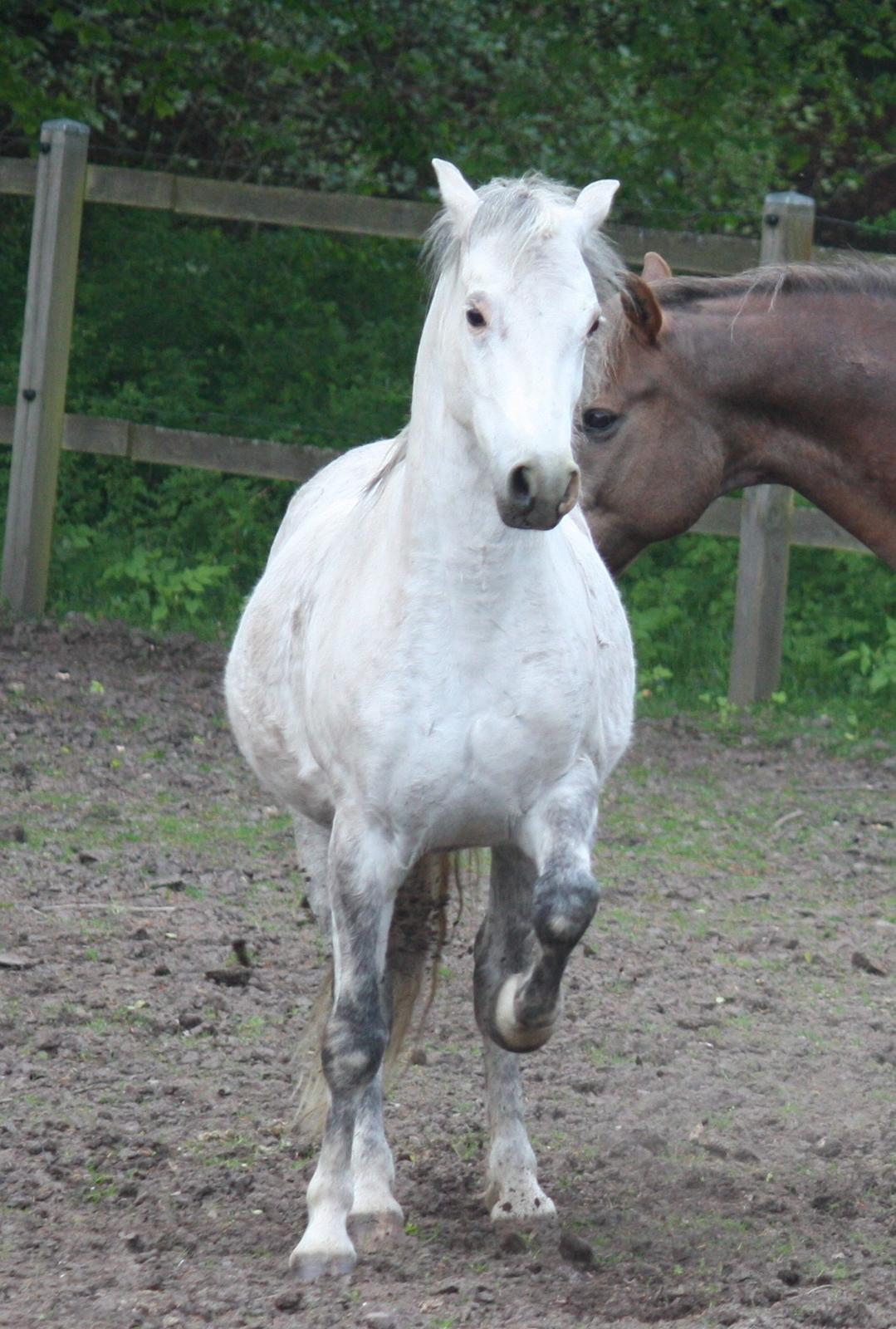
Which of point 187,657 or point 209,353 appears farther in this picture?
point 209,353

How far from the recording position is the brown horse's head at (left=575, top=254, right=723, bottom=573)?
12.8 feet

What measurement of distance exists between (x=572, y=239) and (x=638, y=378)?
1370 mm

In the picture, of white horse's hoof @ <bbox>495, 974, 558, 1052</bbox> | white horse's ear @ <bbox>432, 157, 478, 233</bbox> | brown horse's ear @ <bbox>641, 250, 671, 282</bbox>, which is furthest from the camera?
brown horse's ear @ <bbox>641, 250, 671, 282</bbox>

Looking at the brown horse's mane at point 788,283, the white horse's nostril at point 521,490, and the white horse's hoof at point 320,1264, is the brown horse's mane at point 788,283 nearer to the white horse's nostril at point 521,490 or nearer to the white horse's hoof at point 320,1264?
the white horse's nostril at point 521,490

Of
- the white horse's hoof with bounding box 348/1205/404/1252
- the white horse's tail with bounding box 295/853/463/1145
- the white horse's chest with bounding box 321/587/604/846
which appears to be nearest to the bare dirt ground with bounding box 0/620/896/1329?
the white horse's hoof with bounding box 348/1205/404/1252

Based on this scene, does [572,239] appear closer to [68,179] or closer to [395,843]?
[395,843]

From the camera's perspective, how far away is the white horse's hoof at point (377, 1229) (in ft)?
9.47

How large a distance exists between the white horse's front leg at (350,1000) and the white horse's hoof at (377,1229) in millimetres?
96

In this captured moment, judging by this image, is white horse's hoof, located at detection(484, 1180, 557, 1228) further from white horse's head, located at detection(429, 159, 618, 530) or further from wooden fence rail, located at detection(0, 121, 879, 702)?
wooden fence rail, located at detection(0, 121, 879, 702)

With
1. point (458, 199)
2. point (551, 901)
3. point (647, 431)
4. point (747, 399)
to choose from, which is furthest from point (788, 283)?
point (551, 901)

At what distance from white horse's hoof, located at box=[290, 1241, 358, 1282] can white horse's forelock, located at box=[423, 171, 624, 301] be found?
1.64 metres

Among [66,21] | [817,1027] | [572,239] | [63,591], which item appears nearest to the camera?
[572,239]

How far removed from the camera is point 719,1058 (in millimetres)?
3967

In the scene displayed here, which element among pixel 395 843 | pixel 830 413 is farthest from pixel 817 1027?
pixel 395 843
